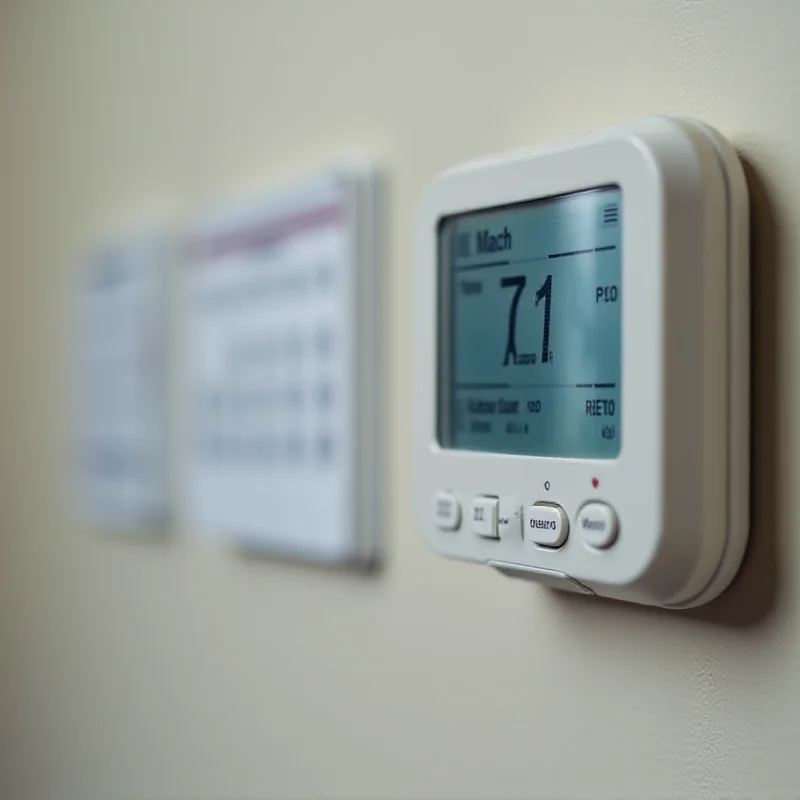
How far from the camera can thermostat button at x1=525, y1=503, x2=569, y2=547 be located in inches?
19.0

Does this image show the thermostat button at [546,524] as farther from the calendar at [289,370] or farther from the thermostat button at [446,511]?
the calendar at [289,370]

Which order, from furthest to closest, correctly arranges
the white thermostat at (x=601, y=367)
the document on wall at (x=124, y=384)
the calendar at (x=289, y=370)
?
1. the document on wall at (x=124, y=384)
2. the calendar at (x=289, y=370)
3. the white thermostat at (x=601, y=367)

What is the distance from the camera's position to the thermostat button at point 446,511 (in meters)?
0.54

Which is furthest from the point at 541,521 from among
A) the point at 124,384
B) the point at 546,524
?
the point at 124,384

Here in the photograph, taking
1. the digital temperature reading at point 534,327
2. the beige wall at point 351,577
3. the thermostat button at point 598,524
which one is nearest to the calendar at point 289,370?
the beige wall at point 351,577

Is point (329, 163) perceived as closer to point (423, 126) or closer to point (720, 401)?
point (423, 126)

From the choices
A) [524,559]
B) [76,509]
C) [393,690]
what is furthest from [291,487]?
[76,509]

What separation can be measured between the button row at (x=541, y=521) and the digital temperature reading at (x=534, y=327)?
0.02m

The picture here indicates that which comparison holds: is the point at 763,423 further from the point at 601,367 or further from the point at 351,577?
the point at 351,577

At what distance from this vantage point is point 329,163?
72cm

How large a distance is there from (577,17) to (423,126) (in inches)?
5.0

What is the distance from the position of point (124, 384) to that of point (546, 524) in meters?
0.58

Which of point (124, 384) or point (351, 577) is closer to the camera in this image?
Answer: point (351, 577)

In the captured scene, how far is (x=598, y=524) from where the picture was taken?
0.46 meters
